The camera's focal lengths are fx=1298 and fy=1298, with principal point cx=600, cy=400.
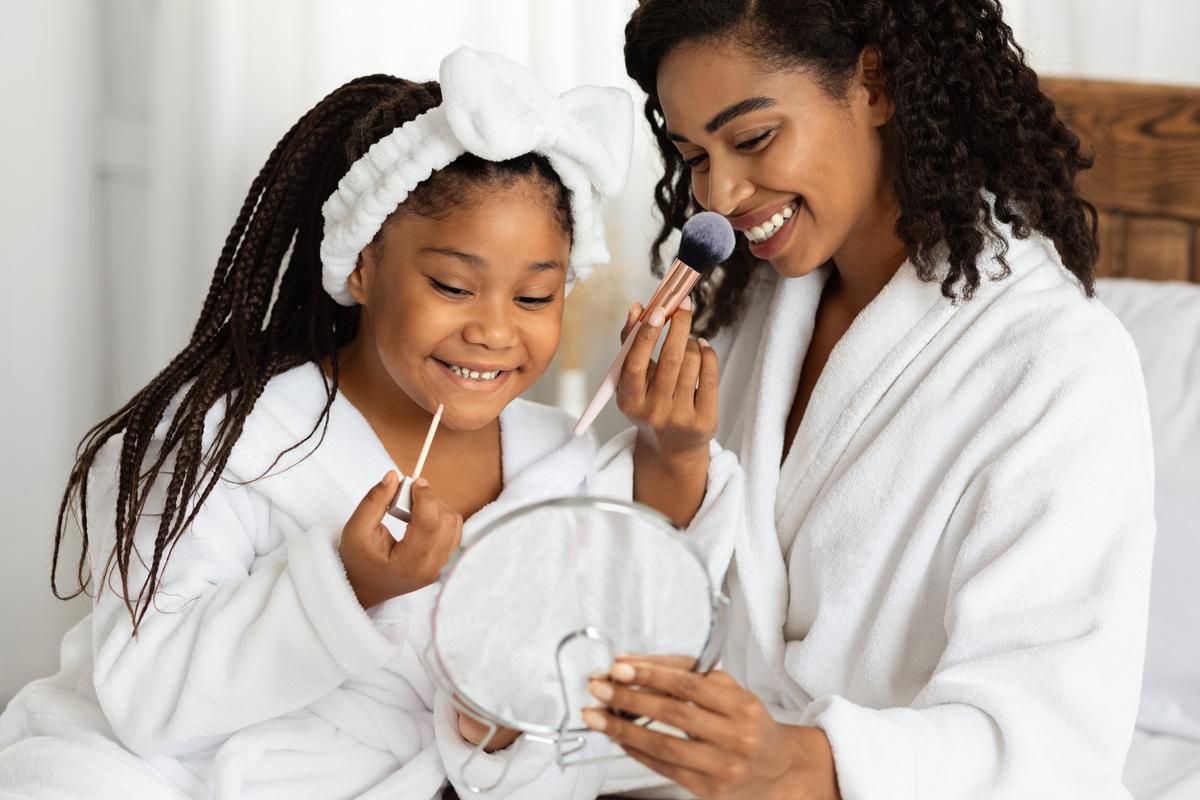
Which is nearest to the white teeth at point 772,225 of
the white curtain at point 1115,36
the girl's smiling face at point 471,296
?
the girl's smiling face at point 471,296

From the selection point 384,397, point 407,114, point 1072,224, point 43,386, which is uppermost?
point 407,114

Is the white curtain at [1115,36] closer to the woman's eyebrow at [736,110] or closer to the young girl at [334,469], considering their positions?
the woman's eyebrow at [736,110]

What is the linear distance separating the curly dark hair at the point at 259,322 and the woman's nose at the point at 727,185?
0.16m

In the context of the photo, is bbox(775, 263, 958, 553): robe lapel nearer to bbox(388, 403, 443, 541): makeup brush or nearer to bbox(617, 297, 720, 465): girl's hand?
bbox(617, 297, 720, 465): girl's hand

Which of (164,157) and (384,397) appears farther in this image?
(164,157)

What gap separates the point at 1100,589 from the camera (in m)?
1.04

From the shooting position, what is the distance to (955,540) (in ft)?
3.68

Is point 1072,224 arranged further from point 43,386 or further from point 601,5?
point 43,386

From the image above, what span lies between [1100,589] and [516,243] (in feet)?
1.79

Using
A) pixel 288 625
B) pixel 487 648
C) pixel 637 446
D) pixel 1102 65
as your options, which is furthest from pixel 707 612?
pixel 1102 65

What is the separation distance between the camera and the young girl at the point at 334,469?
3.27 feet

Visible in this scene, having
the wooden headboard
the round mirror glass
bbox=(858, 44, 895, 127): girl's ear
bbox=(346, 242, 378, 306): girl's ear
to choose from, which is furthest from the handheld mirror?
the wooden headboard

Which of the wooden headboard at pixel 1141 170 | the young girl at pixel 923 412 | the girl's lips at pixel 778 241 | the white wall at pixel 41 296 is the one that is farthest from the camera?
the wooden headboard at pixel 1141 170

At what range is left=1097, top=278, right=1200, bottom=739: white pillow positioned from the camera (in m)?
1.40
